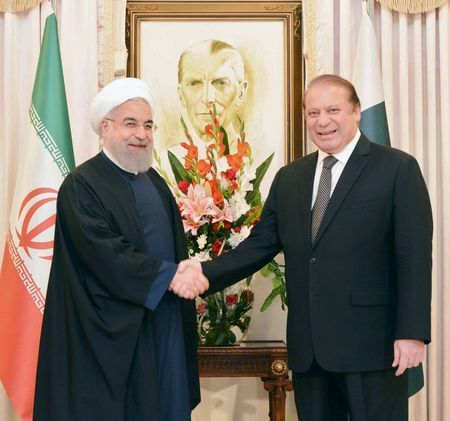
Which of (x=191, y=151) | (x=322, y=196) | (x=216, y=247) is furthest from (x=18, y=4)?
(x=322, y=196)

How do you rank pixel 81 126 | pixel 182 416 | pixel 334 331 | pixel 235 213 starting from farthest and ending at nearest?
pixel 81 126, pixel 235 213, pixel 182 416, pixel 334 331

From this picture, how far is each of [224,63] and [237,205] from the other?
1272mm

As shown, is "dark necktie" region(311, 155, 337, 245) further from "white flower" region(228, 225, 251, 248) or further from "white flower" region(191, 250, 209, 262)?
"white flower" region(191, 250, 209, 262)

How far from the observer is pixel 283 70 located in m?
4.39

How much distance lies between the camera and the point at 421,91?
423 centimetres

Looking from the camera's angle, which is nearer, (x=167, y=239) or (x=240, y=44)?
(x=167, y=239)

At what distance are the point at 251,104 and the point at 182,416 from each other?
218cm

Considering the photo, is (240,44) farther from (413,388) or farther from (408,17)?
(413,388)

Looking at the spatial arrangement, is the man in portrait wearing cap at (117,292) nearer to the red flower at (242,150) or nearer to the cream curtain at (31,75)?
the red flower at (242,150)

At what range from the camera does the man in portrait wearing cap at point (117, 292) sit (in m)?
2.65

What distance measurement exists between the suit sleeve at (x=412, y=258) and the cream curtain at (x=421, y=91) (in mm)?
1691

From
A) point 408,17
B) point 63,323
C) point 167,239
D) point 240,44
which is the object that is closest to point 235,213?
point 167,239

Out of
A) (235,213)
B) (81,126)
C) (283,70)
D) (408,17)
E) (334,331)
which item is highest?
(408,17)

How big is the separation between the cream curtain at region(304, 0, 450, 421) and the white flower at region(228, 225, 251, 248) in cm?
125
